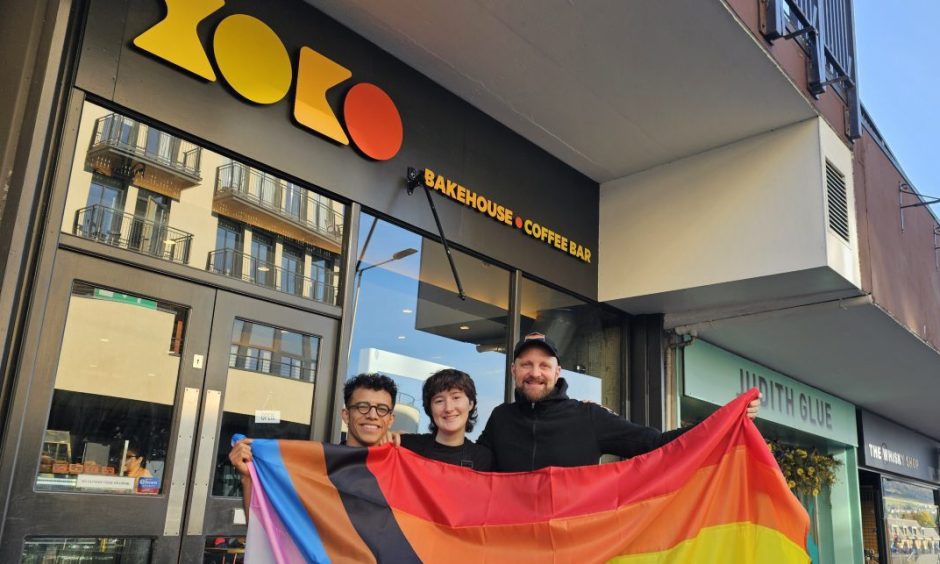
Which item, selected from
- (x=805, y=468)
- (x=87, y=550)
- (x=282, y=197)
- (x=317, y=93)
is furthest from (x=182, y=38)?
(x=805, y=468)

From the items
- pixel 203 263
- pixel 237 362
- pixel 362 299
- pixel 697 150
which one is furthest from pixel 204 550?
pixel 697 150

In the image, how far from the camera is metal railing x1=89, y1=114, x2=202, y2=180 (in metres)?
3.92

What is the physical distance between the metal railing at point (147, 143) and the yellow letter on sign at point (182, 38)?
0.39 meters

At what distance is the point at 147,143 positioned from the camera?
408 centimetres

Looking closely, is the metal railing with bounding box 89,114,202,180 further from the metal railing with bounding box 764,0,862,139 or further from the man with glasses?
the metal railing with bounding box 764,0,862,139

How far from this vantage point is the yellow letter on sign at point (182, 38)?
160 inches

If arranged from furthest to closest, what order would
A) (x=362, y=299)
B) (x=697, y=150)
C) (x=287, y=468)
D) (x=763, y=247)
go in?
(x=697, y=150)
(x=763, y=247)
(x=362, y=299)
(x=287, y=468)

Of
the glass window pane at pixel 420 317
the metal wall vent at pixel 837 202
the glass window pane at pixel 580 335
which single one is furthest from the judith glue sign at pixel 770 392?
the glass window pane at pixel 420 317

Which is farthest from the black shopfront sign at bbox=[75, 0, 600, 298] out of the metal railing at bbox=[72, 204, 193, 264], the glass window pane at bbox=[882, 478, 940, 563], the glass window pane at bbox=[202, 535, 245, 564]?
the glass window pane at bbox=[882, 478, 940, 563]

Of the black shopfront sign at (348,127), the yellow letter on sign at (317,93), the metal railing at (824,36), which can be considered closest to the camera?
the black shopfront sign at (348,127)

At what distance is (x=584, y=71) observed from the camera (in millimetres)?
5465

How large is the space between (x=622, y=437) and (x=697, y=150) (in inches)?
141

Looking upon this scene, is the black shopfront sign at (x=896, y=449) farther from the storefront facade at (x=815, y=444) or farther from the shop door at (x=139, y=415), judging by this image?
the shop door at (x=139, y=415)

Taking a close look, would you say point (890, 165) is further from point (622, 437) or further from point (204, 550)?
point (204, 550)
